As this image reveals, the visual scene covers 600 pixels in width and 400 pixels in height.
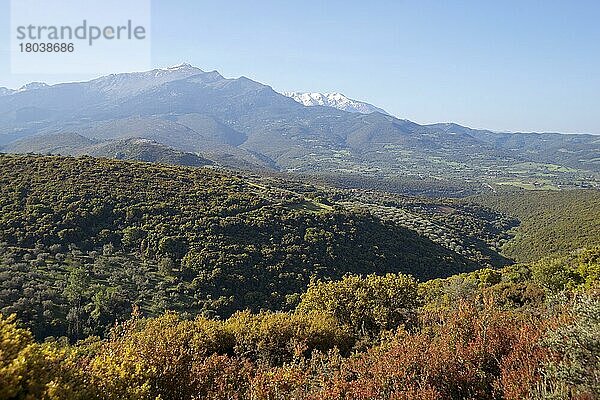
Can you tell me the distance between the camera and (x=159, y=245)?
25.8 m

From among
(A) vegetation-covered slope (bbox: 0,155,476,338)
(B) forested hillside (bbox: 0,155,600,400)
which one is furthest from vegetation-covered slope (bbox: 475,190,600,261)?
(A) vegetation-covered slope (bbox: 0,155,476,338)

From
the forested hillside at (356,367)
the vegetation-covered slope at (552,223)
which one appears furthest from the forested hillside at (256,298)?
the vegetation-covered slope at (552,223)

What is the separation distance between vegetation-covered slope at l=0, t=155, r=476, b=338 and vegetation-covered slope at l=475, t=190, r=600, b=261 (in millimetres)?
16341

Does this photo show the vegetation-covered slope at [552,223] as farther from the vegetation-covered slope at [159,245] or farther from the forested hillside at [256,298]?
the vegetation-covered slope at [159,245]

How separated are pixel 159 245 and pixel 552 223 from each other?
57.6 metres

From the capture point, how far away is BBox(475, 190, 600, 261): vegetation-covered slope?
1876 inches

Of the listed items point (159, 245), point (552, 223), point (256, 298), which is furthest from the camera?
point (552, 223)

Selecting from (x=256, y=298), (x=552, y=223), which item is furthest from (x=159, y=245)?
(x=552, y=223)

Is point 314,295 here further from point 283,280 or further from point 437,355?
point 283,280

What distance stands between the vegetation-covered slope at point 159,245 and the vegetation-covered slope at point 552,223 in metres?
16.3

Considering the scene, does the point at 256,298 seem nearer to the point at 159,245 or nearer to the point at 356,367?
the point at 159,245

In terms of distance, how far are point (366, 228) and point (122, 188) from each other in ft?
66.5

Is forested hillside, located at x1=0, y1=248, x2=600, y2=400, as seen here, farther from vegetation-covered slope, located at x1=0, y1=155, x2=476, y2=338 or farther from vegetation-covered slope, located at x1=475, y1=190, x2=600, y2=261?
vegetation-covered slope, located at x1=475, y1=190, x2=600, y2=261

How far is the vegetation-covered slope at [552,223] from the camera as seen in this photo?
4766 centimetres
